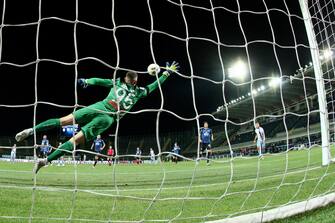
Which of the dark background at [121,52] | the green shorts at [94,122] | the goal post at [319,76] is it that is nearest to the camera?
the green shorts at [94,122]

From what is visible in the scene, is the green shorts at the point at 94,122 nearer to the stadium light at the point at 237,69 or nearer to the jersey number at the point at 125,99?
the jersey number at the point at 125,99

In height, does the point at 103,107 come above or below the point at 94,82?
below

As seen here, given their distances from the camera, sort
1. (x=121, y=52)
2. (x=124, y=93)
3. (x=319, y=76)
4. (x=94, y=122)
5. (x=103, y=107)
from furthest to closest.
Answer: (x=121, y=52)
(x=319, y=76)
(x=94, y=122)
(x=103, y=107)
(x=124, y=93)

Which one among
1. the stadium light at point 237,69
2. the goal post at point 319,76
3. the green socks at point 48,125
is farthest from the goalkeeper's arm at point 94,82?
the stadium light at point 237,69

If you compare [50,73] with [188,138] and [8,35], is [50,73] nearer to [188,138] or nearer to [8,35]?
→ [8,35]

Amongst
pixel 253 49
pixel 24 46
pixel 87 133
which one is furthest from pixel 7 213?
pixel 253 49

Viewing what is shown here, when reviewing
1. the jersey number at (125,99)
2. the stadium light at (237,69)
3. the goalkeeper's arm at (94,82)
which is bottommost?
the jersey number at (125,99)

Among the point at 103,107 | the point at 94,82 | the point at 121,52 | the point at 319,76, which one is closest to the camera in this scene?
the point at 94,82

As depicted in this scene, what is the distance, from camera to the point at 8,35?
28281mm

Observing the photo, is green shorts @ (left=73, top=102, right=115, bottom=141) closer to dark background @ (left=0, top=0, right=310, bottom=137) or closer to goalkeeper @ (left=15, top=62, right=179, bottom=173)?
goalkeeper @ (left=15, top=62, right=179, bottom=173)

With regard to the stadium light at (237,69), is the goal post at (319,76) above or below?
below

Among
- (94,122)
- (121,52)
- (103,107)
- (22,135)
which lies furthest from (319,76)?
(121,52)

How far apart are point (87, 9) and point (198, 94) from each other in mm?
17082

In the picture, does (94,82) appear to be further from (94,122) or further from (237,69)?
(237,69)
